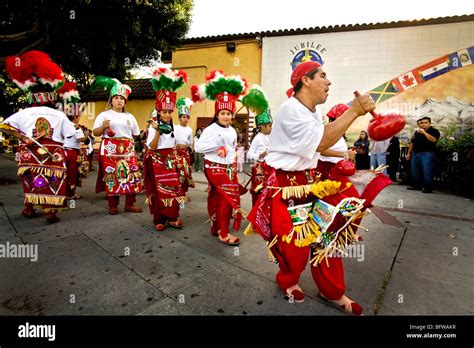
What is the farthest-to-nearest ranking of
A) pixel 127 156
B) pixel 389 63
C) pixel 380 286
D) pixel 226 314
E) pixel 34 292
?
pixel 389 63, pixel 127 156, pixel 380 286, pixel 34 292, pixel 226 314

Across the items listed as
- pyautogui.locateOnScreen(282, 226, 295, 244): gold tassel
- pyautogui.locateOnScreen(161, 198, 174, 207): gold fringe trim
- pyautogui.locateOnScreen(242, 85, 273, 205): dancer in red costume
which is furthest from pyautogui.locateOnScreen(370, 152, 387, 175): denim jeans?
pyautogui.locateOnScreen(282, 226, 295, 244): gold tassel

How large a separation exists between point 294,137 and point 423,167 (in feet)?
23.3

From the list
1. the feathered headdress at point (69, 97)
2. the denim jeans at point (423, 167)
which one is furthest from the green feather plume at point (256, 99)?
the denim jeans at point (423, 167)

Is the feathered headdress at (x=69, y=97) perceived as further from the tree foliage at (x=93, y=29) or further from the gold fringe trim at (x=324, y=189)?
the gold fringe trim at (x=324, y=189)

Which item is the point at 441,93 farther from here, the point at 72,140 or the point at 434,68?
the point at 72,140

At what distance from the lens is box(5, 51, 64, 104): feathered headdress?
3863mm

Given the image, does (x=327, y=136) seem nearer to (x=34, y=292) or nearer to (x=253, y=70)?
(x=34, y=292)

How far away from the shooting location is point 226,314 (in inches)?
72.6

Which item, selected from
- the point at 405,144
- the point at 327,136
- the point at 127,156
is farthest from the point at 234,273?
the point at 405,144

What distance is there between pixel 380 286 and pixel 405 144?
9.29 meters

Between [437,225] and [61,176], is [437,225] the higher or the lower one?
the lower one

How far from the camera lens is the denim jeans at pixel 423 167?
23.0 ft

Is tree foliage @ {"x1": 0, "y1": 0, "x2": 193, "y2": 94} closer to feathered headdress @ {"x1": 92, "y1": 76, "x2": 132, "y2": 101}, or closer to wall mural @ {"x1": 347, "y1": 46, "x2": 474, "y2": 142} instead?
feathered headdress @ {"x1": 92, "y1": 76, "x2": 132, "y2": 101}

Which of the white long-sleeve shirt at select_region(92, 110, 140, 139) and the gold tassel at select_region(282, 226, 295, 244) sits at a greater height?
the white long-sleeve shirt at select_region(92, 110, 140, 139)
